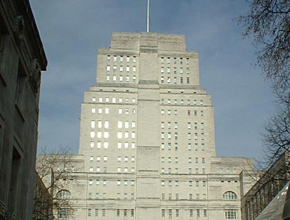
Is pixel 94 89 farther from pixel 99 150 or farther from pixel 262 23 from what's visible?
pixel 262 23

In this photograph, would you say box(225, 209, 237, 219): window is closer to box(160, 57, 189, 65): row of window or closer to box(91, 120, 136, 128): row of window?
box(91, 120, 136, 128): row of window

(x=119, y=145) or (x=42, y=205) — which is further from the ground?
(x=119, y=145)

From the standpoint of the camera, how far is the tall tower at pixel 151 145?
11850 centimetres

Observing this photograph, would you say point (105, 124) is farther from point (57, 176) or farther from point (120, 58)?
point (57, 176)

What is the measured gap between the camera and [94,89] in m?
128

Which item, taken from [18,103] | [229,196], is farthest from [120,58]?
[18,103]

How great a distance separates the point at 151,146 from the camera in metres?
125

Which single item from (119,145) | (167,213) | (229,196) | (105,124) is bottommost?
(167,213)

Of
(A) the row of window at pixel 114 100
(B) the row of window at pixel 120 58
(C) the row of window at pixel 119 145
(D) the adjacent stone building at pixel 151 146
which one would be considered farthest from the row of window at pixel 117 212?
(B) the row of window at pixel 120 58

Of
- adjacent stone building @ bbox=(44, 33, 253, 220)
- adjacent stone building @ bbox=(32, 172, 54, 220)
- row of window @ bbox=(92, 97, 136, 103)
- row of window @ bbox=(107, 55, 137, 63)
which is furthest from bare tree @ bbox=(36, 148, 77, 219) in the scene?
row of window @ bbox=(107, 55, 137, 63)

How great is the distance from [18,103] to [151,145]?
100 meters

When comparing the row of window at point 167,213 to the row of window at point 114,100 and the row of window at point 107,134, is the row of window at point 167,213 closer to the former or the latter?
the row of window at point 107,134

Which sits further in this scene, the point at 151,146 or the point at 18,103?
the point at 151,146

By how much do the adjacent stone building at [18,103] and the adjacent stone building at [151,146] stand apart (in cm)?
8820
